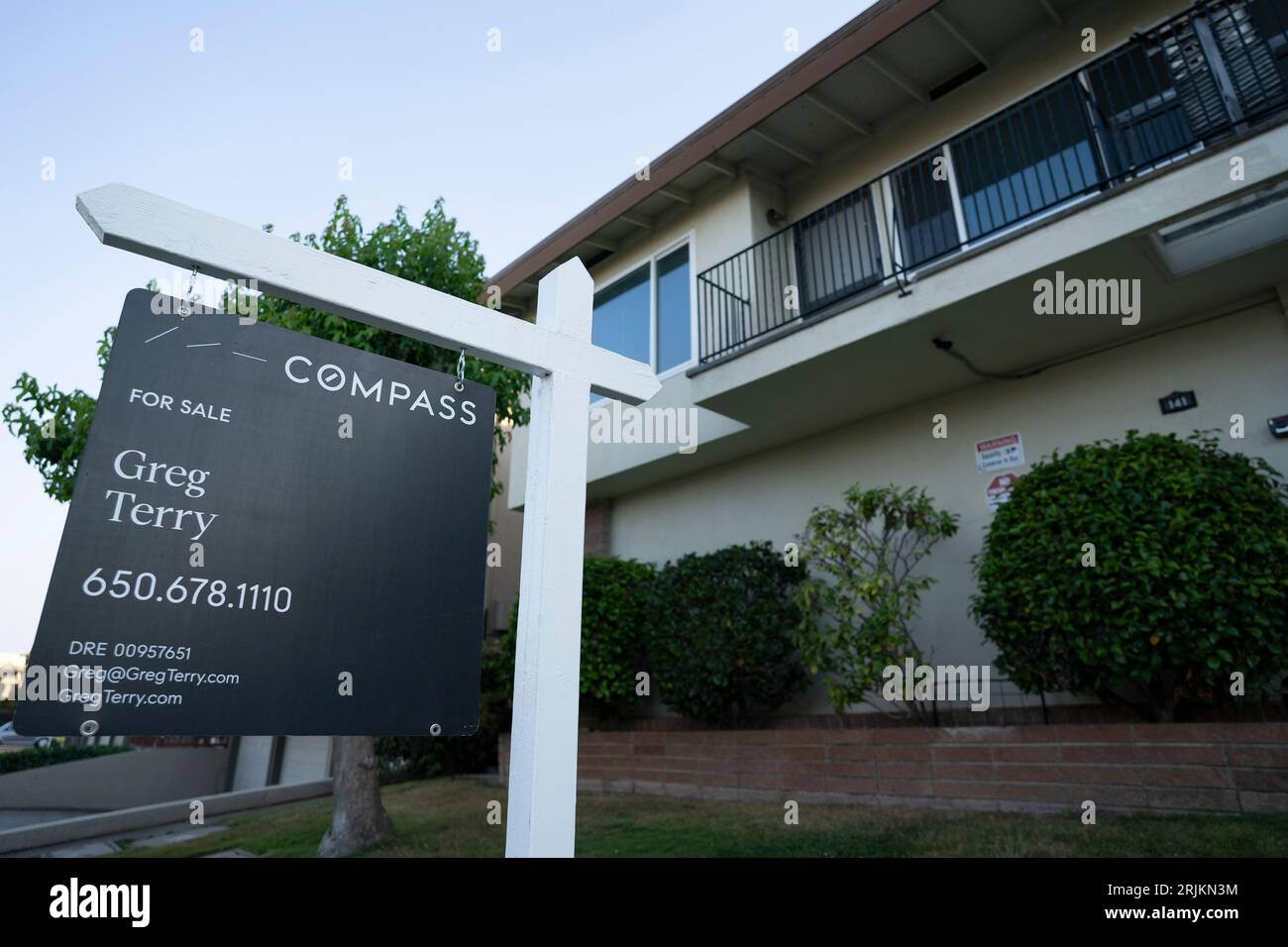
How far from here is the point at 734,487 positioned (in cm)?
833

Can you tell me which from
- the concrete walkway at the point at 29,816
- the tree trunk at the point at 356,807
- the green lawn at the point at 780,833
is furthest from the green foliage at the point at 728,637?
the concrete walkway at the point at 29,816

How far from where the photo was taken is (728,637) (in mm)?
6598

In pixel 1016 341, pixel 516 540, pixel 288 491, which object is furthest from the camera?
pixel 516 540

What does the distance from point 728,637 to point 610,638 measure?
4.74 ft

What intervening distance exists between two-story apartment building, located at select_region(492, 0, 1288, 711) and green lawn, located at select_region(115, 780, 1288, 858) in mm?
1969

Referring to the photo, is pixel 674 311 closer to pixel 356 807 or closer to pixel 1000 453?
pixel 1000 453

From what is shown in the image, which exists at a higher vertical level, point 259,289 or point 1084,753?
point 259,289

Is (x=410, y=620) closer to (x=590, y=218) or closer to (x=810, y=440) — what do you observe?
(x=810, y=440)

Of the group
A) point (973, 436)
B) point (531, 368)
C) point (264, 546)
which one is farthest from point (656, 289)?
point (264, 546)

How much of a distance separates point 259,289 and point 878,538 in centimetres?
572

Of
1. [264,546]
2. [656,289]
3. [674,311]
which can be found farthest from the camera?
[656,289]

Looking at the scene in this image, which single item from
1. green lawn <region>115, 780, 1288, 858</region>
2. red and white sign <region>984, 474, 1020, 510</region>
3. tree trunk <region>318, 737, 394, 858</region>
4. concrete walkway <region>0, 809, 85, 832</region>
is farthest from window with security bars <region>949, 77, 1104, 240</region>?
concrete walkway <region>0, 809, 85, 832</region>

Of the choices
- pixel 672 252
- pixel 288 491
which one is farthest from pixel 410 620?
pixel 672 252
